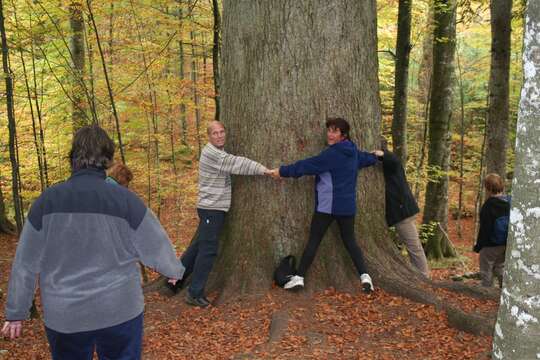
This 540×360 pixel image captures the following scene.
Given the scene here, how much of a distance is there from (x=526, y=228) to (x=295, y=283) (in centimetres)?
293

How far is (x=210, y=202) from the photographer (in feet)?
16.7

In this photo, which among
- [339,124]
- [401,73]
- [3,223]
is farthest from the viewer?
[3,223]

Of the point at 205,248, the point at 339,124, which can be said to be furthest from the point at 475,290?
the point at 205,248

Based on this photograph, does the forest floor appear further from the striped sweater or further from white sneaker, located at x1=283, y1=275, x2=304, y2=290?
the striped sweater

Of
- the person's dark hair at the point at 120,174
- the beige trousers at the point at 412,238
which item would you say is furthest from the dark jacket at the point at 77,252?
the beige trousers at the point at 412,238

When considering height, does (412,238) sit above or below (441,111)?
below

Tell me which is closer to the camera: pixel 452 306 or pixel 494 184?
pixel 452 306

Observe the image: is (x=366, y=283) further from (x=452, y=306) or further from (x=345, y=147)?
(x=345, y=147)

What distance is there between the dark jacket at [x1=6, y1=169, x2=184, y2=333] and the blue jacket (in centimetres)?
244

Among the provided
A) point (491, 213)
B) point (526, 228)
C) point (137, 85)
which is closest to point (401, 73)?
point (491, 213)

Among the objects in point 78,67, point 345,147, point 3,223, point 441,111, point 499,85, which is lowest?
point 3,223

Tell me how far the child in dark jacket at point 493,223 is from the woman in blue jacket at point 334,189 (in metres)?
2.03

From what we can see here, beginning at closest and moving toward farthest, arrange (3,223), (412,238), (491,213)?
(491,213) < (412,238) < (3,223)

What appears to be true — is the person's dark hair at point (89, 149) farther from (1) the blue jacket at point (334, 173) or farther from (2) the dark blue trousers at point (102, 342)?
(1) the blue jacket at point (334, 173)
